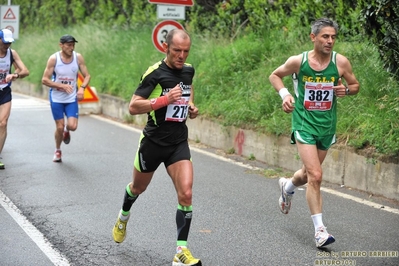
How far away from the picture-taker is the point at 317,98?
7410 mm

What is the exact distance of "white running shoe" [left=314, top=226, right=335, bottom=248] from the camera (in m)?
6.90

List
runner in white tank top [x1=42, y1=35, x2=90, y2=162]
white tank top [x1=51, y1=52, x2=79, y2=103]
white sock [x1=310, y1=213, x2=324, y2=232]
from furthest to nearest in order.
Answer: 1. white tank top [x1=51, y1=52, x2=79, y2=103]
2. runner in white tank top [x1=42, y1=35, x2=90, y2=162]
3. white sock [x1=310, y1=213, x2=324, y2=232]

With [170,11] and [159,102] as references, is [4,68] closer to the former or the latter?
[170,11]

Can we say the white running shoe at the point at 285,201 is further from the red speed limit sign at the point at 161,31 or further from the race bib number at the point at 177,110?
the red speed limit sign at the point at 161,31

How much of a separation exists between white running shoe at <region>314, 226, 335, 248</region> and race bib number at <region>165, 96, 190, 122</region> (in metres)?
1.53

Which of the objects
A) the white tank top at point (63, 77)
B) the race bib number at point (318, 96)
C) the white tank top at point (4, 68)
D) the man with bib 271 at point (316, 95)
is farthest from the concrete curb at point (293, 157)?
the white tank top at point (4, 68)

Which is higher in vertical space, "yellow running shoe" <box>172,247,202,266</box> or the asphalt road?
"yellow running shoe" <box>172,247,202,266</box>

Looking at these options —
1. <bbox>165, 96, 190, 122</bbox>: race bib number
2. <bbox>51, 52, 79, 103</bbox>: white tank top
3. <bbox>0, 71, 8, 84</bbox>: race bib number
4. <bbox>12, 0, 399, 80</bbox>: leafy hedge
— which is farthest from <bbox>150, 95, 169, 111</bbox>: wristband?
<bbox>51, 52, 79, 103</bbox>: white tank top

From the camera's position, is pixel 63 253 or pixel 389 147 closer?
pixel 63 253

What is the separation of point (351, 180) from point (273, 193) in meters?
0.98

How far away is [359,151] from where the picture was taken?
971 centimetres

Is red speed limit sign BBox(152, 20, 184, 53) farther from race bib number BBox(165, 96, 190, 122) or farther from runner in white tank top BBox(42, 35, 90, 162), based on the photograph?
race bib number BBox(165, 96, 190, 122)

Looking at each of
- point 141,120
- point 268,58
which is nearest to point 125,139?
point 141,120

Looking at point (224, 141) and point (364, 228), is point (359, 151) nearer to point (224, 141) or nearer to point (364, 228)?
point (364, 228)
